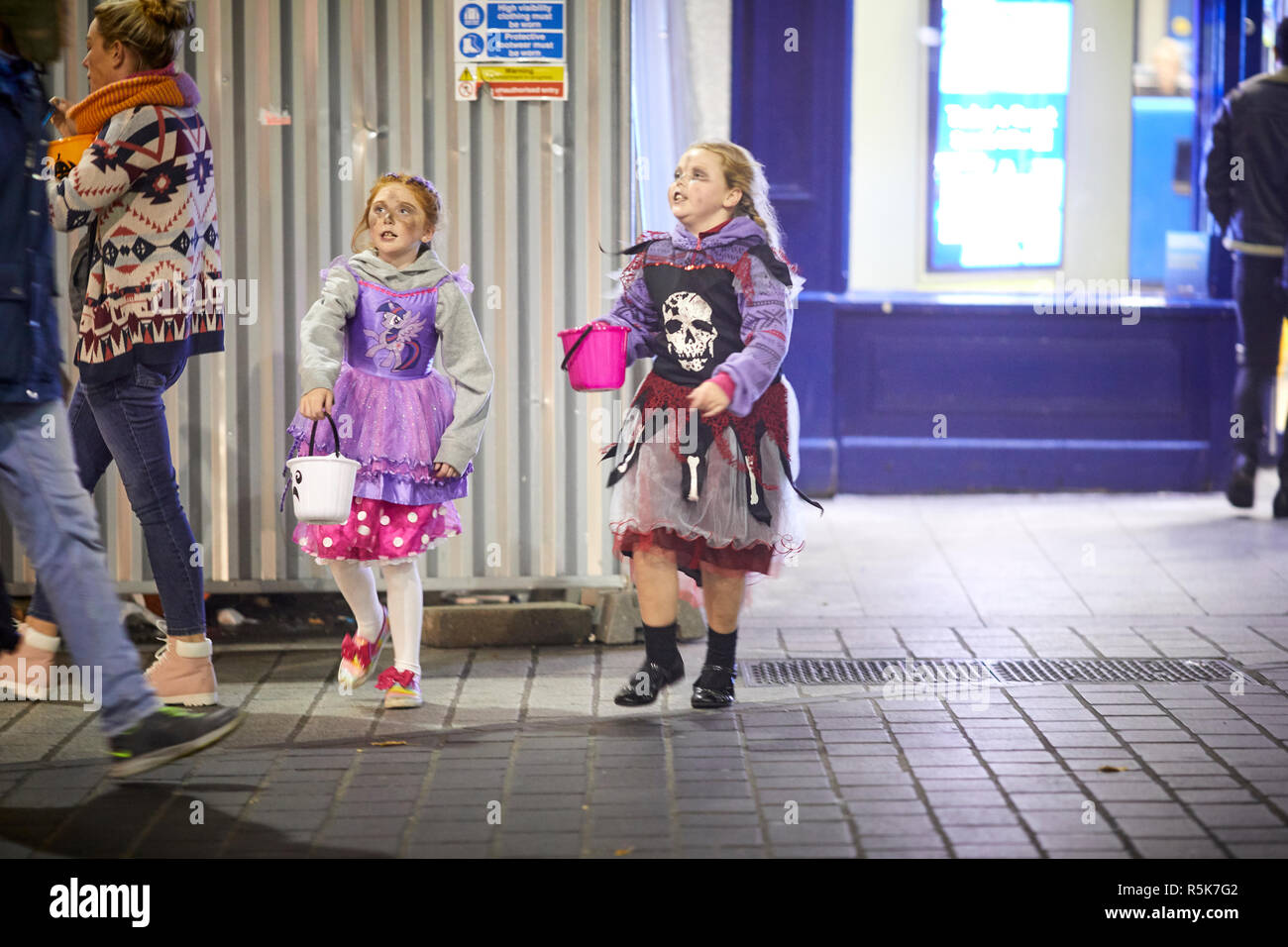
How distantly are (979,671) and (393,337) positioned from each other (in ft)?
7.07

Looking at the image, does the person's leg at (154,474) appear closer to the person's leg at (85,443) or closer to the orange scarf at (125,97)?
the person's leg at (85,443)

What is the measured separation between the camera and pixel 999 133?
909 cm

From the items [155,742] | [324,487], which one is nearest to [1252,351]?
[324,487]

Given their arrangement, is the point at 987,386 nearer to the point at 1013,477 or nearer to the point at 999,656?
the point at 1013,477

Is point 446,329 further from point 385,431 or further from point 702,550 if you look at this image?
point 702,550

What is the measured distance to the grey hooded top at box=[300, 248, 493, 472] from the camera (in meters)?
4.93

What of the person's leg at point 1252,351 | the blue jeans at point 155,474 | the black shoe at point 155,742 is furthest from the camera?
the person's leg at point 1252,351

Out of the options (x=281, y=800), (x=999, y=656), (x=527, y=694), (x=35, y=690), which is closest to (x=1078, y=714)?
(x=999, y=656)

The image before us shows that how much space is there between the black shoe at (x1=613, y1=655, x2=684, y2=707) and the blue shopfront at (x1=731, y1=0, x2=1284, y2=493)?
4.03 metres

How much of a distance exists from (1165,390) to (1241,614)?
10.1 feet

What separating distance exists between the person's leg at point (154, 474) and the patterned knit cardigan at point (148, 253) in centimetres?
7

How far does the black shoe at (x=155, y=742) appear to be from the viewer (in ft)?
13.2

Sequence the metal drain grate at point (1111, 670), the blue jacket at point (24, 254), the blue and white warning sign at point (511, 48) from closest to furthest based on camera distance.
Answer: the blue jacket at point (24, 254) < the metal drain grate at point (1111, 670) < the blue and white warning sign at point (511, 48)

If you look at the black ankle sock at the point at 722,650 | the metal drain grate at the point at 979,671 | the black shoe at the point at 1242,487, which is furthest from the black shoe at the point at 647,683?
the black shoe at the point at 1242,487
